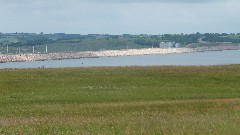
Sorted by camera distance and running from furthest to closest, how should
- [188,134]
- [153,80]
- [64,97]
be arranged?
[153,80] < [64,97] < [188,134]

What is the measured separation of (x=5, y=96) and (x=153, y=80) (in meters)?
17.5

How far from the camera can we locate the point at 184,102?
33.9m

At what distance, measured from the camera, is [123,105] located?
3294 centimetres

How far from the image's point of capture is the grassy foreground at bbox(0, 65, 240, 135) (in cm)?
2156

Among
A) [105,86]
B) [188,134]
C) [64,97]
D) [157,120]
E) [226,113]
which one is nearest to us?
[188,134]

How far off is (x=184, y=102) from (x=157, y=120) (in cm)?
1047

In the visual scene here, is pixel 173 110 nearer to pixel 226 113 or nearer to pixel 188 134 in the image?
pixel 226 113

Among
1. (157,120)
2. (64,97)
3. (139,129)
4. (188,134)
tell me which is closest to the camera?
(188,134)

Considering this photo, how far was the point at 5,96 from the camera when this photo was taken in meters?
39.3

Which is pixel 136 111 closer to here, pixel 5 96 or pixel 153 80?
pixel 5 96

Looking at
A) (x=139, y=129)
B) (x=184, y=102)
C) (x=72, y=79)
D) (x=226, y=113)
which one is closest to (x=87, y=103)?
(x=184, y=102)

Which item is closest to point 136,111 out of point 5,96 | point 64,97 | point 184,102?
point 184,102

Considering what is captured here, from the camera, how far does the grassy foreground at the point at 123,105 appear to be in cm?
2156

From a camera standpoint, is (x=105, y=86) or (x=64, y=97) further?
(x=105, y=86)
